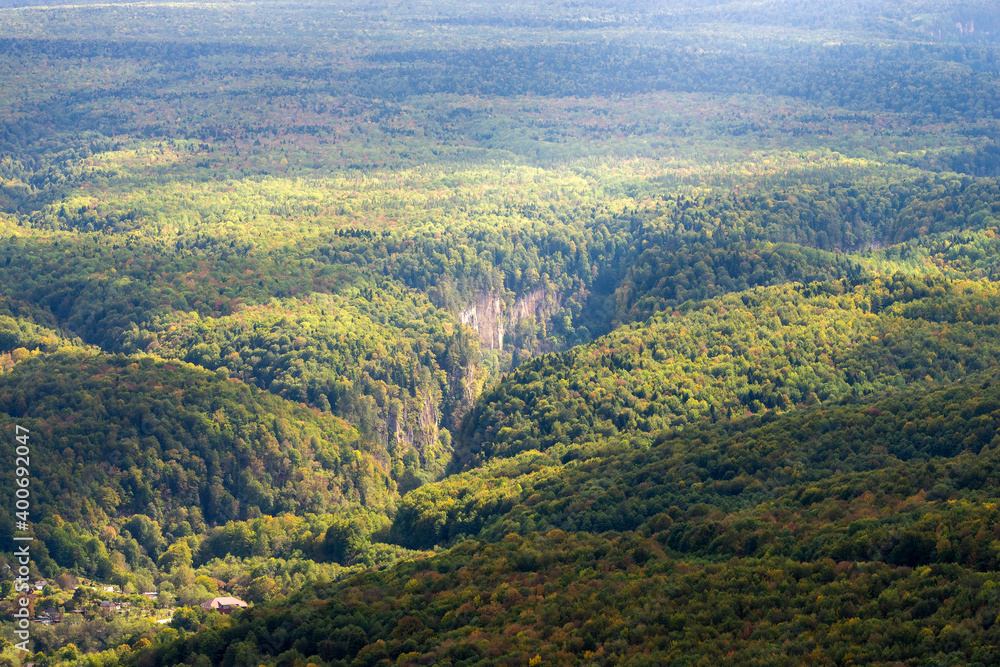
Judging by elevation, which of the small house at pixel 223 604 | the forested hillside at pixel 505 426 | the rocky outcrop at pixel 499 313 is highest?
the forested hillside at pixel 505 426

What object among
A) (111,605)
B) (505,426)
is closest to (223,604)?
(111,605)

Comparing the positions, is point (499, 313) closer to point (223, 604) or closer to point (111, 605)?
point (223, 604)

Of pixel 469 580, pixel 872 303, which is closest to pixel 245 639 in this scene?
pixel 469 580

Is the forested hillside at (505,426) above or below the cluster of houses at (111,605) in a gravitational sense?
above

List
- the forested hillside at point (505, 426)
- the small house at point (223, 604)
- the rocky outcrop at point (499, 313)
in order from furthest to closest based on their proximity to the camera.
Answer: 1. the rocky outcrop at point (499, 313)
2. the small house at point (223, 604)
3. the forested hillside at point (505, 426)

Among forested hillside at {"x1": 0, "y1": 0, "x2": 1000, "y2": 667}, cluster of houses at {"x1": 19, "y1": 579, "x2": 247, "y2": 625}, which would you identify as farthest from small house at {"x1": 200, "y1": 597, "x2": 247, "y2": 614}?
forested hillside at {"x1": 0, "y1": 0, "x2": 1000, "y2": 667}

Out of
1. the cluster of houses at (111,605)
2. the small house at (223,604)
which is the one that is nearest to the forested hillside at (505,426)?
the cluster of houses at (111,605)

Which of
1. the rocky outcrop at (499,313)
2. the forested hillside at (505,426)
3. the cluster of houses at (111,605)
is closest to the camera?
the forested hillside at (505,426)

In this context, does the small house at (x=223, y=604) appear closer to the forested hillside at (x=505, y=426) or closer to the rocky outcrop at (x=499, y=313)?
the forested hillside at (x=505, y=426)
